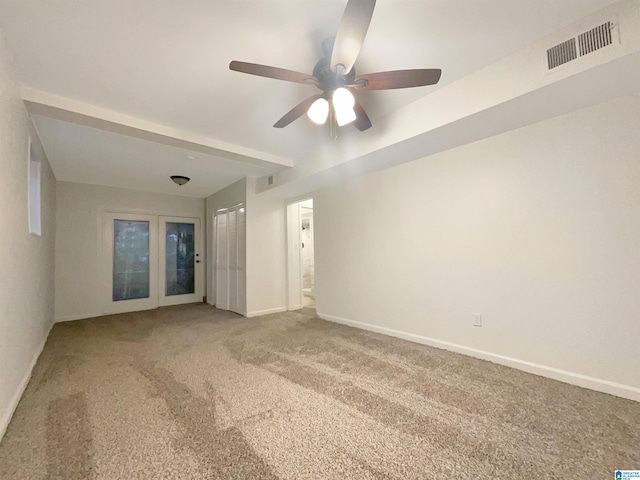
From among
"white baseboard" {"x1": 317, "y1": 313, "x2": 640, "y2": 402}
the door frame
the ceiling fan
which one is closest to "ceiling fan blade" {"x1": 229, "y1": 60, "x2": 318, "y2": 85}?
the ceiling fan

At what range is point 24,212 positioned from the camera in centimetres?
229

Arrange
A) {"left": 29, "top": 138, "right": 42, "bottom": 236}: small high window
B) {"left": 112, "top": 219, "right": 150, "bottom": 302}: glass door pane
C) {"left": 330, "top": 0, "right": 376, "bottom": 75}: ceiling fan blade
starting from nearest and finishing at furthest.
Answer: {"left": 330, "top": 0, "right": 376, "bottom": 75}: ceiling fan blade, {"left": 29, "top": 138, "right": 42, "bottom": 236}: small high window, {"left": 112, "top": 219, "right": 150, "bottom": 302}: glass door pane

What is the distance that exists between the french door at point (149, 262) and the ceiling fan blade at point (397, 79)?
558cm

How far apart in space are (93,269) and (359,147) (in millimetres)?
5330

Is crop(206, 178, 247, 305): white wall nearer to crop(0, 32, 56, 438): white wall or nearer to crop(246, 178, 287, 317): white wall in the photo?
crop(246, 178, 287, 317): white wall

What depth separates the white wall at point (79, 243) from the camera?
484 centimetres

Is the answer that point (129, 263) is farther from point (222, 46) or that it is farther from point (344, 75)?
point (344, 75)

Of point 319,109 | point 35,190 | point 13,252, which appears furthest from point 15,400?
point 319,109

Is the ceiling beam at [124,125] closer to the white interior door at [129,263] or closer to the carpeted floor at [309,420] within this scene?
the carpeted floor at [309,420]

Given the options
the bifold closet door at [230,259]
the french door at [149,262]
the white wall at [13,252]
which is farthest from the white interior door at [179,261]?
the white wall at [13,252]

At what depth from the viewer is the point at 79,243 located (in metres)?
5.00

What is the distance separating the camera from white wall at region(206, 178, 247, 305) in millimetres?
4996

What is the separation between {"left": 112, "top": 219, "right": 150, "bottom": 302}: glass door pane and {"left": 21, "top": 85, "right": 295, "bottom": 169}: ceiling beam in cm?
337

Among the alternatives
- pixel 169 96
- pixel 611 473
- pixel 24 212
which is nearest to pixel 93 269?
pixel 24 212
